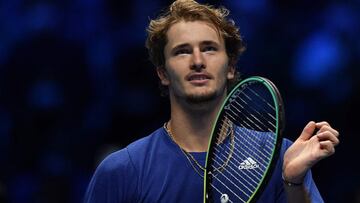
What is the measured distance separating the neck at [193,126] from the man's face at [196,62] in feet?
0.26

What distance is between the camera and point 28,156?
8227 mm

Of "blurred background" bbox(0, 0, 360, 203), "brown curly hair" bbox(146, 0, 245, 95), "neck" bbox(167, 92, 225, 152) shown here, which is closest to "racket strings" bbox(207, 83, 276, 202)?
"neck" bbox(167, 92, 225, 152)

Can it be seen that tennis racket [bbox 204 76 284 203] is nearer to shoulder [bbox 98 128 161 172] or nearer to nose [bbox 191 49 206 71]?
nose [bbox 191 49 206 71]

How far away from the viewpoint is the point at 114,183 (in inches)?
175

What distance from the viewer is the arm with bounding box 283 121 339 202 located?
3980mm

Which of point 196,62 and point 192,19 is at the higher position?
point 192,19

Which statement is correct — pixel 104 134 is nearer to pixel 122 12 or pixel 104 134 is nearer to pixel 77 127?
pixel 77 127

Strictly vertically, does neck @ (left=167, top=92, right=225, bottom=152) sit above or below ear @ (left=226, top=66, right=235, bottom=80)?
below

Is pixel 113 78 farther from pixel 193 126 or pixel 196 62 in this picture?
pixel 196 62

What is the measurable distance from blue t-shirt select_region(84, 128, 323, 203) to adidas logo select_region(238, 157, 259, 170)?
0.31 ft

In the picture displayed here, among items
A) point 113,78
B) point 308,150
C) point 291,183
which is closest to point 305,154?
point 308,150

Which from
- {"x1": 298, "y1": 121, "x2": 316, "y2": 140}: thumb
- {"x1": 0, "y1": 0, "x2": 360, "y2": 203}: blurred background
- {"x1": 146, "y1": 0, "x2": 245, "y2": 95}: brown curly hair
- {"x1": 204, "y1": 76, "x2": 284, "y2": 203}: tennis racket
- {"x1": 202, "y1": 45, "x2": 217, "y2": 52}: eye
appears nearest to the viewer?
{"x1": 298, "y1": 121, "x2": 316, "y2": 140}: thumb

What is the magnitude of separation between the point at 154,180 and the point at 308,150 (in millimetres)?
738

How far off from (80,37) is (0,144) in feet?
3.58
